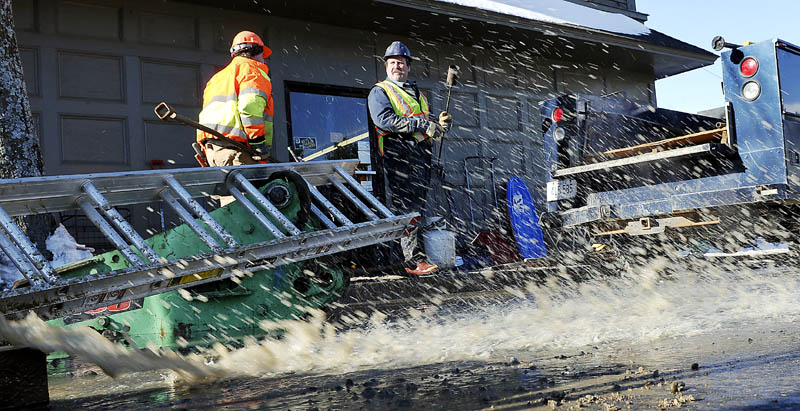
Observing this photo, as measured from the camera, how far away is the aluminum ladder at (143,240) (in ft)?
8.32

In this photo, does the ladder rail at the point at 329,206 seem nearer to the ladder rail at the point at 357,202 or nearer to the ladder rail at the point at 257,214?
the ladder rail at the point at 357,202

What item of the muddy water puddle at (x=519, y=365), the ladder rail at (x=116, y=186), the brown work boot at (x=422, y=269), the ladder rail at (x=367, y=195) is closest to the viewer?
the muddy water puddle at (x=519, y=365)

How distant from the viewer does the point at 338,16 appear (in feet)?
29.5

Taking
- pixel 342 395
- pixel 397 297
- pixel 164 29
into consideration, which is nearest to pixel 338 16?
pixel 164 29

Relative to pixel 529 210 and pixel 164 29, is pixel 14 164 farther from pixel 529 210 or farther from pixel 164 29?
pixel 529 210

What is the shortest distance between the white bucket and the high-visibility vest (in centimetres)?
81

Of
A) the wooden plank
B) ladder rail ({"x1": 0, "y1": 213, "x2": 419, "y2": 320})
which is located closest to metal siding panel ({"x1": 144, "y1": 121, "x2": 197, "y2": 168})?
the wooden plank

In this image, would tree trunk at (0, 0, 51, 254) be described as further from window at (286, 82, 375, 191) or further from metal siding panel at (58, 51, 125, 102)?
window at (286, 82, 375, 191)

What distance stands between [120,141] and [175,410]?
5.33 m

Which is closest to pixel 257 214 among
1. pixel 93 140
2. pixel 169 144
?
pixel 93 140

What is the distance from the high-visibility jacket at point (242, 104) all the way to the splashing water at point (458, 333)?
1.29 meters

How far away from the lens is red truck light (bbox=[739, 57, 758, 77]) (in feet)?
19.0

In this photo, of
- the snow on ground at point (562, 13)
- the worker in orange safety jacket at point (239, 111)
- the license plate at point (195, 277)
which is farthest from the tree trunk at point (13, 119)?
the snow on ground at point (562, 13)

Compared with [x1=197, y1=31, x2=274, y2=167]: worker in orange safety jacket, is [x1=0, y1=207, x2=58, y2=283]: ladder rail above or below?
below
